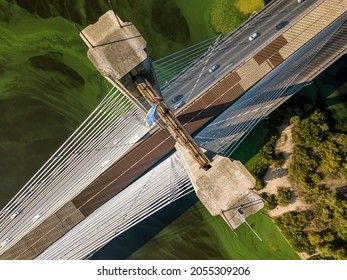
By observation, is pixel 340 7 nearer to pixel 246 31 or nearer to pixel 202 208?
pixel 246 31

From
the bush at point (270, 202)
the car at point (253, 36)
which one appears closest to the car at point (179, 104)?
the car at point (253, 36)

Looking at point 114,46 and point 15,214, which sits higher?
point 114,46

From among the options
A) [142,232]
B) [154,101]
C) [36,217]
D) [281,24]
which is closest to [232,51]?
Answer: [281,24]

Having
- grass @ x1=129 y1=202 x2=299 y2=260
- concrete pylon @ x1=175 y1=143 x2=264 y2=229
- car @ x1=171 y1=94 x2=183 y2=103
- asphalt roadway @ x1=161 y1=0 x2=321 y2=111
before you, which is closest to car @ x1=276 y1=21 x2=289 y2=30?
asphalt roadway @ x1=161 y1=0 x2=321 y2=111

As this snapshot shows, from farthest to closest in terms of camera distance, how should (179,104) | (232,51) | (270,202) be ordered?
(270,202) < (232,51) < (179,104)

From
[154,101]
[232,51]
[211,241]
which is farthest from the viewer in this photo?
[211,241]

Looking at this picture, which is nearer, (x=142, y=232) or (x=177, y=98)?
(x=177, y=98)

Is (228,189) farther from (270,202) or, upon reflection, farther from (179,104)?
(270,202)
